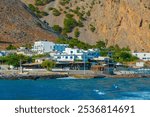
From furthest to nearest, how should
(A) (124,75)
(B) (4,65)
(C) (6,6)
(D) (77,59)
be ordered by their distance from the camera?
(C) (6,6) → (D) (77,59) → (B) (4,65) → (A) (124,75)

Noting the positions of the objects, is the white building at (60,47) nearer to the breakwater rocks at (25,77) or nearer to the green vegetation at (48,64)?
the green vegetation at (48,64)

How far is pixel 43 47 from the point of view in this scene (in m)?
91.1

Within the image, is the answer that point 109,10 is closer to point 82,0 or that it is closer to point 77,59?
point 82,0

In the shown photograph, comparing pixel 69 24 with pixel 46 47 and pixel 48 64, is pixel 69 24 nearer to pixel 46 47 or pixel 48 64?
pixel 46 47

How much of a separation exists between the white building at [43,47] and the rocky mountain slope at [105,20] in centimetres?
2261

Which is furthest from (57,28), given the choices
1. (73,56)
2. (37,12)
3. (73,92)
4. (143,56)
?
(73,92)

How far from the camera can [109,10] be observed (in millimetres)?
116750

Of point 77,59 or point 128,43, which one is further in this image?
point 128,43

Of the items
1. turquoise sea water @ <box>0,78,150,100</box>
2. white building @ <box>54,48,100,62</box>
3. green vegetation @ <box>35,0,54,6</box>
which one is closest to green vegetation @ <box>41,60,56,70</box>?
white building @ <box>54,48,100,62</box>

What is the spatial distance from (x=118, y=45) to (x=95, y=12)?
1511 centimetres

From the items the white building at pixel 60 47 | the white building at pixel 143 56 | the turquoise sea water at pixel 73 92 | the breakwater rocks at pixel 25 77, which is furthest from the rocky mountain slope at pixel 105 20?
the turquoise sea water at pixel 73 92

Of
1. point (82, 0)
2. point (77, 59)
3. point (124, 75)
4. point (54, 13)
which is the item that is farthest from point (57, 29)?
point (124, 75)

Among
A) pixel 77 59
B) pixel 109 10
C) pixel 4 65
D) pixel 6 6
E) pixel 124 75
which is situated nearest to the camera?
pixel 124 75

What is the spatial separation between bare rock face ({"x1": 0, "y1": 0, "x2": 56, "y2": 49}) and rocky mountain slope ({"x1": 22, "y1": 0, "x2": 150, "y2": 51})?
10.6 meters
